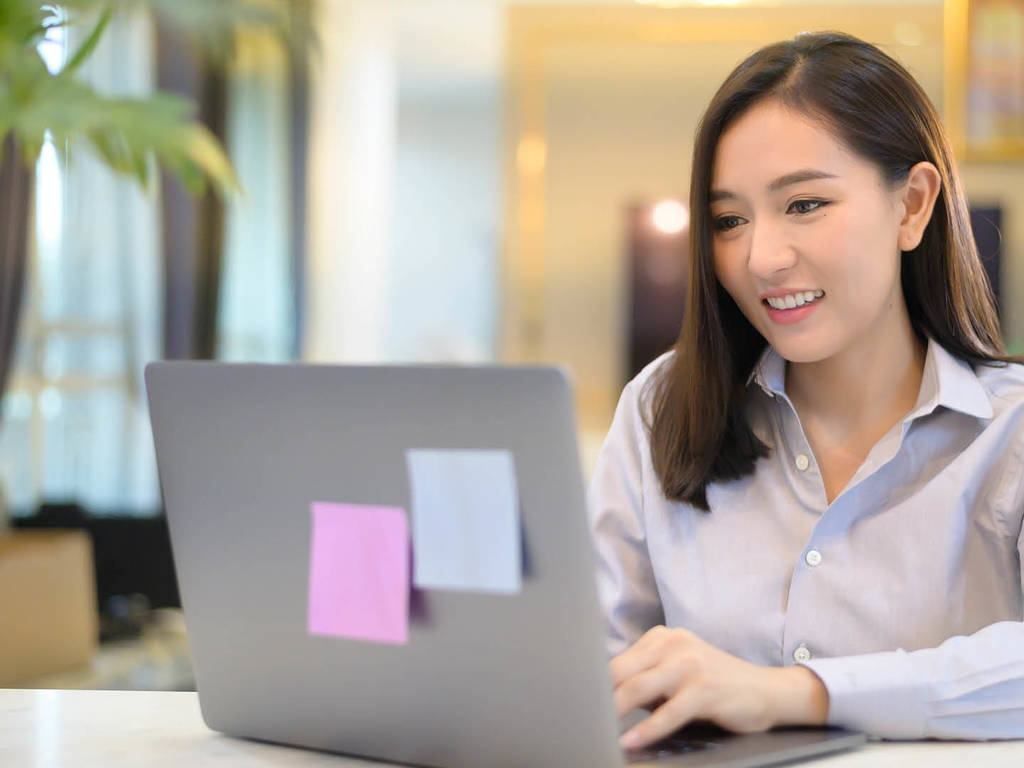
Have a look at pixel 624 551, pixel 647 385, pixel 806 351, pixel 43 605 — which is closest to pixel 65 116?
pixel 43 605

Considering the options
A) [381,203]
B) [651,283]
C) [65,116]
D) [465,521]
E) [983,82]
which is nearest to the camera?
[465,521]

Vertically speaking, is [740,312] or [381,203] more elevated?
[381,203]

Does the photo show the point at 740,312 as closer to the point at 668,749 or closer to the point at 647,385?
the point at 647,385

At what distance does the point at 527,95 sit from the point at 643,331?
1224 millimetres

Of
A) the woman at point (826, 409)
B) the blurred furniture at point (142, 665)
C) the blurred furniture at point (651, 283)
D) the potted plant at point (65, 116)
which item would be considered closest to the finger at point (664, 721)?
the woman at point (826, 409)

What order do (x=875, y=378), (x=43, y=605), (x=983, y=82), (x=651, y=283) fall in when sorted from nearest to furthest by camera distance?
(x=875, y=378), (x=43, y=605), (x=983, y=82), (x=651, y=283)

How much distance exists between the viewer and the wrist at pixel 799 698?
3.01ft

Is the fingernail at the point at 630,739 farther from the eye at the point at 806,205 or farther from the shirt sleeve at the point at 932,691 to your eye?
the eye at the point at 806,205

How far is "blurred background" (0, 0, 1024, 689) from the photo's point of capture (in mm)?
4758

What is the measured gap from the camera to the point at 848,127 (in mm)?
1225

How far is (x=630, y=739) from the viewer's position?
2.81 ft

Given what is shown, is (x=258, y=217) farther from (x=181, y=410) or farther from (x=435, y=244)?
(x=181, y=410)

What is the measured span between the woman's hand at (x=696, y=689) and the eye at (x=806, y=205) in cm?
48

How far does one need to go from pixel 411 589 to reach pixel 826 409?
67 centimetres
